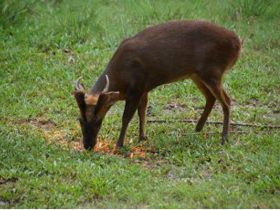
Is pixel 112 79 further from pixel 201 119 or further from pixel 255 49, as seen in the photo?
pixel 255 49

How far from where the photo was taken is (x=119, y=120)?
9219 mm

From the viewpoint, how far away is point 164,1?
14070 millimetres

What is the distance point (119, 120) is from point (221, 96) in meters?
1.58

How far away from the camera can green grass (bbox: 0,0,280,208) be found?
6727mm

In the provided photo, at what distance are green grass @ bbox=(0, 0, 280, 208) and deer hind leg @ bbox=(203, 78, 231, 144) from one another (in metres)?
0.14

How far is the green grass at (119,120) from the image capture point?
6.73m

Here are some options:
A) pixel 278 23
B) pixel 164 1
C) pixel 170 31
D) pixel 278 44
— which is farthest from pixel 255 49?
pixel 170 31

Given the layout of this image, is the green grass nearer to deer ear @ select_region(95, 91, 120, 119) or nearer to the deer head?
the deer head

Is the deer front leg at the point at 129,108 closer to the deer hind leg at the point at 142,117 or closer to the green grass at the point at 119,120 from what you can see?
the green grass at the point at 119,120

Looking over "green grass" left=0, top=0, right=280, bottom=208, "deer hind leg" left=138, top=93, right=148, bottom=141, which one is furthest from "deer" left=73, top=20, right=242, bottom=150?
"green grass" left=0, top=0, right=280, bottom=208

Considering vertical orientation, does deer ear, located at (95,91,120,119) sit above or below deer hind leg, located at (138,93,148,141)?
above

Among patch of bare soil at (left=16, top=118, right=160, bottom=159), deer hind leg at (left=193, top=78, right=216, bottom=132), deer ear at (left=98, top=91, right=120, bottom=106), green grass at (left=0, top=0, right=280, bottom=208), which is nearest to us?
green grass at (left=0, top=0, right=280, bottom=208)

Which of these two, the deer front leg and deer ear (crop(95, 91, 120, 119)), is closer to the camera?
deer ear (crop(95, 91, 120, 119))

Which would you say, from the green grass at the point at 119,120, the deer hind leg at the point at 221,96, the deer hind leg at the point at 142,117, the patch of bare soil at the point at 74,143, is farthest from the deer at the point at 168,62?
the green grass at the point at 119,120
